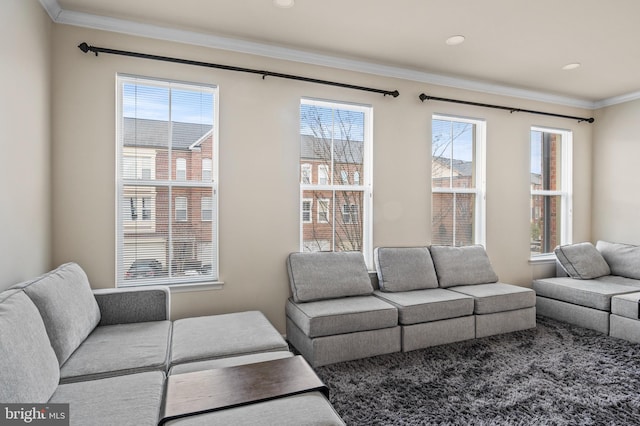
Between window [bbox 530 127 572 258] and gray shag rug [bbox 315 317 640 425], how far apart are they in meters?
1.83

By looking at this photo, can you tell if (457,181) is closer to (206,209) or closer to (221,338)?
(206,209)

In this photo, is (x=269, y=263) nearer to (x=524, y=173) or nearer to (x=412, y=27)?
(x=412, y=27)

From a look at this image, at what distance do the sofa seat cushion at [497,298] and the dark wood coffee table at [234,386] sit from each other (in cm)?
224

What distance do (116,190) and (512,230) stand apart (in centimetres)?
447

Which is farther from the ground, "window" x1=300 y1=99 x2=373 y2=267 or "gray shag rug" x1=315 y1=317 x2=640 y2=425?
"window" x1=300 y1=99 x2=373 y2=267

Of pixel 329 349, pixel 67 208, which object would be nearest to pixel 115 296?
pixel 67 208

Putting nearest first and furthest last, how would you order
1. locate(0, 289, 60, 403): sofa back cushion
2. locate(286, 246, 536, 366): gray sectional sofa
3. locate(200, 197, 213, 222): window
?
locate(0, 289, 60, 403): sofa back cushion
locate(286, 246, 536, 366): gray sectional sofa
locate(200, 197, 213, 222): window

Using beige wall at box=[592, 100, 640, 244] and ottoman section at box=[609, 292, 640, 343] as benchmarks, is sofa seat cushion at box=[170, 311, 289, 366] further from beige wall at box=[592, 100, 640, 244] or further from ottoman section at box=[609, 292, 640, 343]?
beige wall at box=[592, 100, 640, 244]

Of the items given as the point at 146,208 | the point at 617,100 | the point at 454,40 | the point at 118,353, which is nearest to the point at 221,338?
the point at 118,353

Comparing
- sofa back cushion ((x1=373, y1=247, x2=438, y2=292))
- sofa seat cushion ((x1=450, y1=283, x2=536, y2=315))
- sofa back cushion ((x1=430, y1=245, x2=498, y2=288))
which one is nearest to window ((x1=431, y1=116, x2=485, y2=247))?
sofa back cushion ((x1=430, y1=245, x2=498, y2=288))

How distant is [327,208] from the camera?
3.76 m

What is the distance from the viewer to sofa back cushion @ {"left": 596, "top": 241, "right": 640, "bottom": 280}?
14.1ft

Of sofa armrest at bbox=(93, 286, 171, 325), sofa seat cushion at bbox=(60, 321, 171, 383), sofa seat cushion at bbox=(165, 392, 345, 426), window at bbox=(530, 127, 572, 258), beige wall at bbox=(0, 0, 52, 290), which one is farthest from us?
window at bbox=(530, 127, 572, 258)

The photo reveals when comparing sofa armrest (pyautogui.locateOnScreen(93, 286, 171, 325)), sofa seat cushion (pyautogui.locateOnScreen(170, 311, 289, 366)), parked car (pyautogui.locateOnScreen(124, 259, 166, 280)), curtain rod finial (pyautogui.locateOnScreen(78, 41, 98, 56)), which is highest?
curtain rod finial (pyautogui.locateOnScreen(78, 41, 98, 56))
